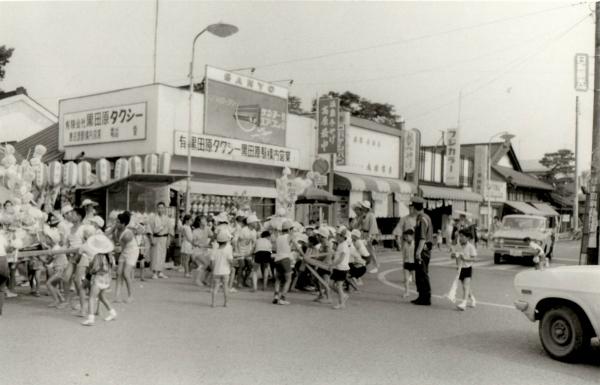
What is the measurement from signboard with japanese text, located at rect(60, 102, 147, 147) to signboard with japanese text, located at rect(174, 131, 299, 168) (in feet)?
4.99

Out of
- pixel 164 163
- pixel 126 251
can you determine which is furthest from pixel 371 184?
pixel 126 251

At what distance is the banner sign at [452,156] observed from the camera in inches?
A: 1363

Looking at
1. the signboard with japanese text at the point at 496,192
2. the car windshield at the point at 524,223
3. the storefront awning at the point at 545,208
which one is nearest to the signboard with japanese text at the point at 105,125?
the car windshield at the point at 524,223

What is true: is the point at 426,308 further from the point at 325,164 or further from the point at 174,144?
the point at 325,164

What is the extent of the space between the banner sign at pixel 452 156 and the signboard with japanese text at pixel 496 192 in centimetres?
587

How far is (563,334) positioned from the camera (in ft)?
20.9

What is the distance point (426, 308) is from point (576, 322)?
3923 millimetres

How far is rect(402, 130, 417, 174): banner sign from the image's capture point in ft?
103

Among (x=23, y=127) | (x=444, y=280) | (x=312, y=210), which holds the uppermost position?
(x=23, y=127)

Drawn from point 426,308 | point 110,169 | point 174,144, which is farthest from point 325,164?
point 426,308

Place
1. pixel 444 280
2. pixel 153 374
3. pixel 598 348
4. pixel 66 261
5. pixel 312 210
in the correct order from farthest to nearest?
pixel 312 210 → pixel 444 280 → pixel 66 261 → pixel 598 348 → pixel 153 374

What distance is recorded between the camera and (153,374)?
18.0 feet

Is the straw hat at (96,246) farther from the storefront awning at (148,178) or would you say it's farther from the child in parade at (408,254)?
the storefront awning at (148,178)

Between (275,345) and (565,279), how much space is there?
138 inches
